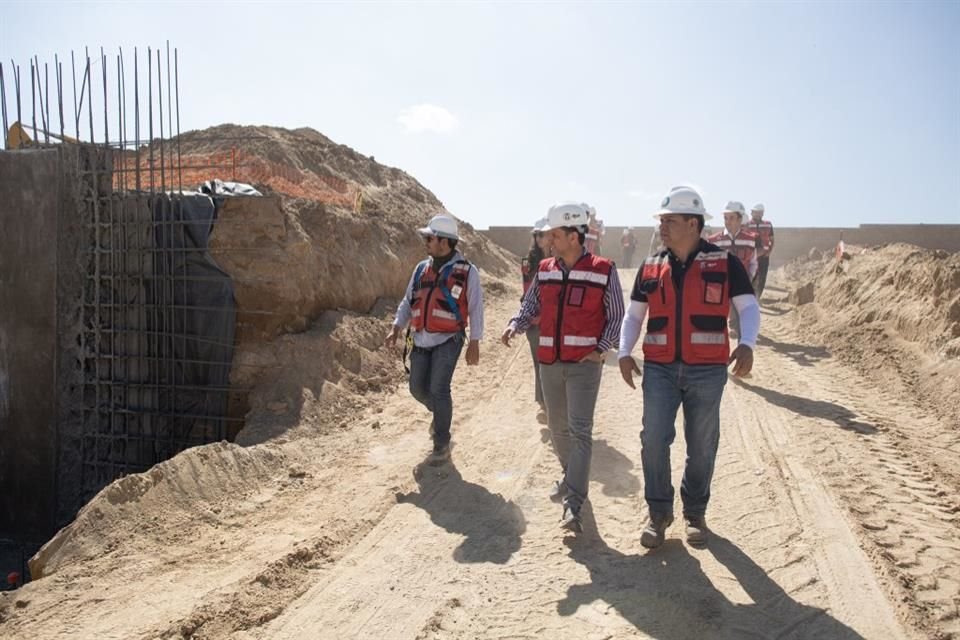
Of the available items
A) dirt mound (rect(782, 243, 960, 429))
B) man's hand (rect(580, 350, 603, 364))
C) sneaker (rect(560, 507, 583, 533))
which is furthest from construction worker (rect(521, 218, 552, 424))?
dirt mound (rect(782, 243, 960, 429))

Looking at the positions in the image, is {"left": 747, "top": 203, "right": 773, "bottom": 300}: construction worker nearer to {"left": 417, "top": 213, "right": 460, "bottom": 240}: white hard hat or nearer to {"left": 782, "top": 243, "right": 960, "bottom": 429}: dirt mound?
{"left": 782, "top": 243, "right": 960, "bottom": 429}: dirt mound

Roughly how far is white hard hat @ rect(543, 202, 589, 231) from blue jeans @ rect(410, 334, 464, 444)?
174 cm

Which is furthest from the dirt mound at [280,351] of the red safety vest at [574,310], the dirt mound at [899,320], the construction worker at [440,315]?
the dirt mound at [899,320]

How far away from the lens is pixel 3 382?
8.88 metres

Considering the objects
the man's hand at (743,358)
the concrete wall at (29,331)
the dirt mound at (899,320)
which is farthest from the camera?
the concrete wall at (29,331)

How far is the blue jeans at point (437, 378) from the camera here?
19.0ft

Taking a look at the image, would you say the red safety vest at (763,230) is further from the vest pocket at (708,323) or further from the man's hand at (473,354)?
the vest pocket at (708,323)

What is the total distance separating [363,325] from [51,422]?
13.4 feet

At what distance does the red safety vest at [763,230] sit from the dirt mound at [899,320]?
5.08 ft

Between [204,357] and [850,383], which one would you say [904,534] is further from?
[204,357]

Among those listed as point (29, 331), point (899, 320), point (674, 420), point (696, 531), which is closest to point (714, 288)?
point (674, 420)

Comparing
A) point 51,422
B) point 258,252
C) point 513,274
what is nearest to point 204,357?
point 258,252

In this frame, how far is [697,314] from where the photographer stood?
3.99 m

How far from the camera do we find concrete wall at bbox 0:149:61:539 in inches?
342
